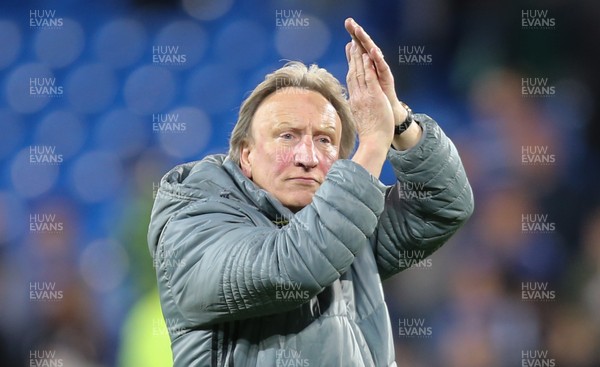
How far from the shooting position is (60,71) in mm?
2576

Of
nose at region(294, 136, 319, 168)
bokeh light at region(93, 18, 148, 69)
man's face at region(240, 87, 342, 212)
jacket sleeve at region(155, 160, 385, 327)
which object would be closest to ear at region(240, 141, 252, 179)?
man's face at region(240, 87, 342, 212)

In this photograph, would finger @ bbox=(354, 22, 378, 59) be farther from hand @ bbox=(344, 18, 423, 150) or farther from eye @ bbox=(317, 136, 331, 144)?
eye @ bbox=(317, 136, 331, 144)

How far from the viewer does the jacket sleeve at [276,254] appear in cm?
109

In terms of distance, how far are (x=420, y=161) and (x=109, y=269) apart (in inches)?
52.7

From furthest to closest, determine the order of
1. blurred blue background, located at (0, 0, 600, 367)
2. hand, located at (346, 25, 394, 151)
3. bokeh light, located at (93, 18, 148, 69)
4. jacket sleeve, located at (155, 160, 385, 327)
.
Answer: bokeh light, located at (93, 18, 148, 69) → blurred blue background, located at (0, 0, 600, 367) → hand, located at (346, 25, 394, 151) → jacket sleeve, located at (155, 160, 385, 327)

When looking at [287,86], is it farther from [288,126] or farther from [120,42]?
[120,42]

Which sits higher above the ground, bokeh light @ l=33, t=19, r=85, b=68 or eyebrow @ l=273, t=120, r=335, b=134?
bokeh light @ l=33, t=19, r=85, b=68

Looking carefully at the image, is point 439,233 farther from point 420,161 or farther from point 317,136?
point 317,136

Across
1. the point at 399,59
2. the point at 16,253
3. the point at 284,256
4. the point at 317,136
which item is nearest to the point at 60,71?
the point at 16,253

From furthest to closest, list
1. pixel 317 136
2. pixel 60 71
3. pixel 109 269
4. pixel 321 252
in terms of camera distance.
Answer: pixel 60 71 < pixel 109 269 < pixel 317 136 < pixel 321 252

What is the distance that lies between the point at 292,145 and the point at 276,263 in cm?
28

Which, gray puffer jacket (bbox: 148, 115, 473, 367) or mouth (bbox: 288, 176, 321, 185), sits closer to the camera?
gray puffer jacket (bbox: 148, 115, 473, 367)

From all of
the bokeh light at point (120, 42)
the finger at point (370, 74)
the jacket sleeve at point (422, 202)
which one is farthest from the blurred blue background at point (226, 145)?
the finger at point (370, 74)

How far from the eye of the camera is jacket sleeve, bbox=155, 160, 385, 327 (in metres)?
1.09
